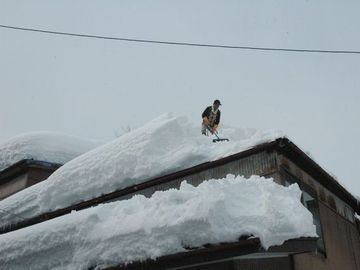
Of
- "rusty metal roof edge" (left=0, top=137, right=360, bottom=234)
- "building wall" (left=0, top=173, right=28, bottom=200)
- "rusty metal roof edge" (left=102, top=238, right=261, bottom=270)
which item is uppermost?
"building wall" (left=0, top=173, right=28, bottom=200)

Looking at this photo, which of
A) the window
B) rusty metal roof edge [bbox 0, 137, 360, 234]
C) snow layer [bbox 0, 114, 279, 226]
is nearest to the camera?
A: rusty metal roof edge [bbox 0, 137, 360, 234]

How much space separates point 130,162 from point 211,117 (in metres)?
2.25

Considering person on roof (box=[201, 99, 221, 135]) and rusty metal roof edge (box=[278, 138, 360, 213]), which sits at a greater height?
person on roof (box=[201, 99, 221, 135])

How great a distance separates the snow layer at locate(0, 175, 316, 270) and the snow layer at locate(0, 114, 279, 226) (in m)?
1.67

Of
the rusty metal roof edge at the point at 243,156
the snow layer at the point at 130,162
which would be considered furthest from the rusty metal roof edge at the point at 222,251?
the snow layer at the point at 130,162

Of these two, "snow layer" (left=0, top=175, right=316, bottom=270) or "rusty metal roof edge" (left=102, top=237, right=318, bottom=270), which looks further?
"snow layer" (left=0, top=175, right=316, bottom=270)

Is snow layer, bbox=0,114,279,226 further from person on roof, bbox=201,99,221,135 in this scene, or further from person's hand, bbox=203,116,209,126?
person's hand, bbox=203,116,209,126

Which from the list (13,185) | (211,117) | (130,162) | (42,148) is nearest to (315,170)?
(211,117)

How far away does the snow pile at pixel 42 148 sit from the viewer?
515 inches

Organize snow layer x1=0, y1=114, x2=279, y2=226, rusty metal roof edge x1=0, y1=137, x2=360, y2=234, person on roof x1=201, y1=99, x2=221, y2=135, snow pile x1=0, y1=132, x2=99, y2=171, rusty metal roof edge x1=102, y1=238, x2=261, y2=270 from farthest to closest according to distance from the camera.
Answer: snow pile x1=0, y1=132, x2=99, y2=171 → person on roof x1=201, y1=99, x2=221, y2=135 → snow layer x1=0, y1=114, x2=279, y2=226 → rusty metal roof edge x1=0, y1=137, x2=360, y2=234 → rusty metal roof edge x1=102, y1=238, x2=261, y2=270

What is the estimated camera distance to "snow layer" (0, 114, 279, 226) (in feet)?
A: 25.9

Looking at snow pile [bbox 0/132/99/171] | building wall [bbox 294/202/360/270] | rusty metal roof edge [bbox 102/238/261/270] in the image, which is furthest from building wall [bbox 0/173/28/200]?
building wall [bbox 294/202/360/270]

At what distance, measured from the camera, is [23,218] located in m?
9.49

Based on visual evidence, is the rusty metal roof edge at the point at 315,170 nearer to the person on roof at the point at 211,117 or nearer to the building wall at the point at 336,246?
the building wall at the point at 336,246
